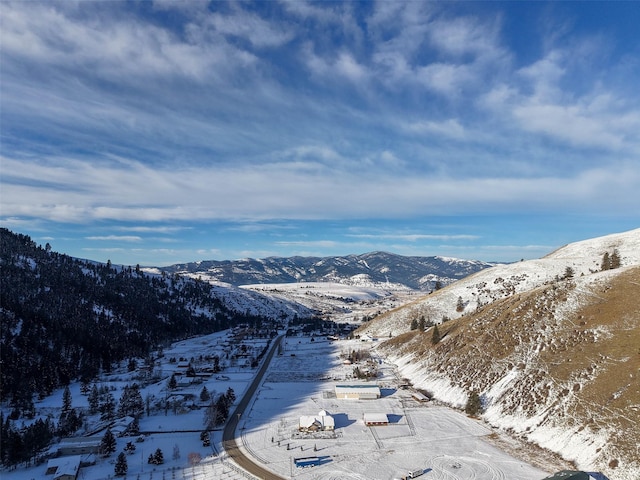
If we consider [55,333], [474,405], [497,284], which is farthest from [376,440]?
[55,333]

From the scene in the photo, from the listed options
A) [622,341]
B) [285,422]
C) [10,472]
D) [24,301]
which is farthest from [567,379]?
[24,301]

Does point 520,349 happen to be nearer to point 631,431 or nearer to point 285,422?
point 631,431

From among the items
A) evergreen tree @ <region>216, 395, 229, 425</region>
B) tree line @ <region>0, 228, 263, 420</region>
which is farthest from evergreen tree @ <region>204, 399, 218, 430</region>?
tree line @ <region>0, 228, 263, 420</region>

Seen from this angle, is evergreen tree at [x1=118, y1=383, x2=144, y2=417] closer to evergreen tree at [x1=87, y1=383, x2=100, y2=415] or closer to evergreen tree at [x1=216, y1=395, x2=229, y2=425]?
evergreen tree at [x1=87, y1=383, x2=100, y2=415]

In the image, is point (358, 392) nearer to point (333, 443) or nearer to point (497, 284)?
point (333, 443)

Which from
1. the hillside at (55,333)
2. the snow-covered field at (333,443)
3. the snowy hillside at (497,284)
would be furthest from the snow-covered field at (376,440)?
the snowy hillside at (497,284)
